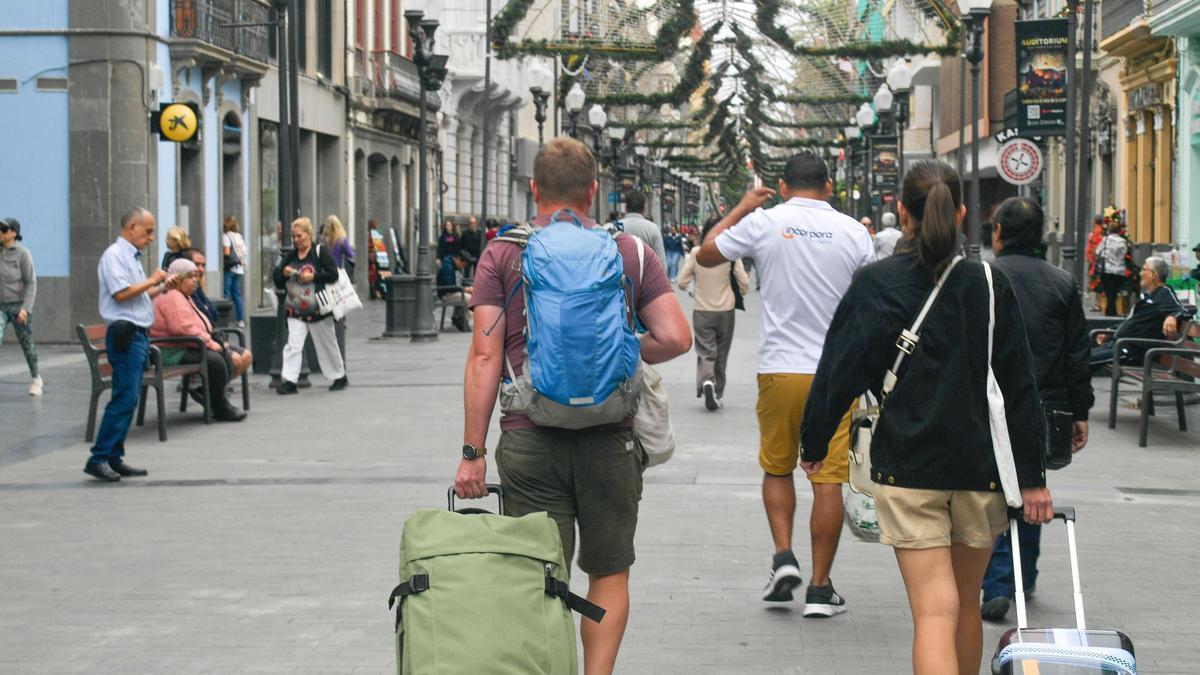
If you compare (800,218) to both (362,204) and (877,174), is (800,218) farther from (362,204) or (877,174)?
(877,174)

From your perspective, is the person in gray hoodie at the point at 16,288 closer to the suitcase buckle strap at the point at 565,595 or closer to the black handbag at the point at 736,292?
the black handbag at the point at 736,292

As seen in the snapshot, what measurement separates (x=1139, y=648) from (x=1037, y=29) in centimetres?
1936

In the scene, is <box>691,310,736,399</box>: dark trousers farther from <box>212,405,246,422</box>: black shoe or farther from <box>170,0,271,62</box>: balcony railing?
<box>170,0,271,62</box>: balcony railing

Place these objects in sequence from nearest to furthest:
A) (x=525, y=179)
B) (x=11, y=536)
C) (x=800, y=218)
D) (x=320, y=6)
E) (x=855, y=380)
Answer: (x=855, y=380), (x=800, y=218), (x=11, y=536), (x=320, y=6), (x=525, y=179)

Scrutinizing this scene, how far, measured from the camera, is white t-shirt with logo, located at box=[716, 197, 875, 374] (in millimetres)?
6977

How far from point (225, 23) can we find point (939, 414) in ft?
80.2

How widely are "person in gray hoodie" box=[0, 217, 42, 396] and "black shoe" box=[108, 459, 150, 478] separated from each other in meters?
6.12

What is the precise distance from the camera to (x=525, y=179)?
62.3 meters

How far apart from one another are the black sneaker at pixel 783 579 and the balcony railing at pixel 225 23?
2088 centimetres

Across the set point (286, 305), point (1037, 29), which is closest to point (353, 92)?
point (1037, 29)

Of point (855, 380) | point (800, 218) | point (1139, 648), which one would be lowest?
point (1139, 648)

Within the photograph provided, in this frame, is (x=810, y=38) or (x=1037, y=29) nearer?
(x=1037, y=29)

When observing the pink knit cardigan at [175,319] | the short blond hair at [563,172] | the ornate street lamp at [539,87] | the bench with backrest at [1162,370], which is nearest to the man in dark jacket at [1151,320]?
the bench with backrest at [1162,370]

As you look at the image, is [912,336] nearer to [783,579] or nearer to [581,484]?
[581,484]
